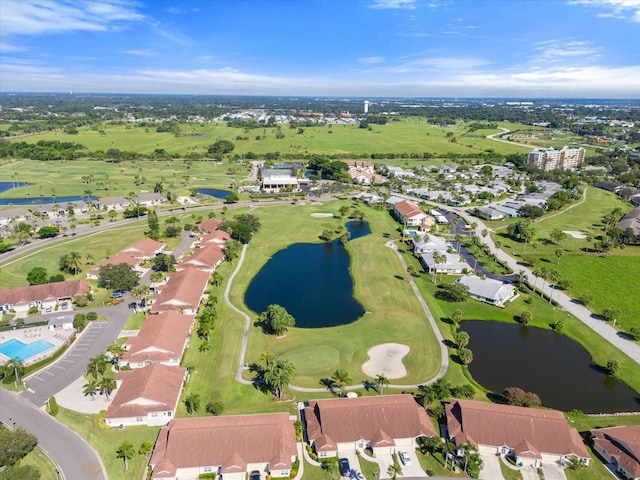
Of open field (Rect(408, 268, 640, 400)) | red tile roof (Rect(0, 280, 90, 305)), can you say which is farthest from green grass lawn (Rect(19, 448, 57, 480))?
open field (Rect(408, 268, 640, 400))

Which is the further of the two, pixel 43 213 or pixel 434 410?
pixel 43 213

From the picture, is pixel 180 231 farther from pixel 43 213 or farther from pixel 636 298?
pixel 636 298

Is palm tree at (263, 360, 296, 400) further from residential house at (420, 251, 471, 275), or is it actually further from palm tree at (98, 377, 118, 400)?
residential house at (420, 251, 471, 275)

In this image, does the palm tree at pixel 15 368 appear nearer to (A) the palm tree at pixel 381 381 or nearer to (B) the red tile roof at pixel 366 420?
(B) the red tile roof at pixel 366 420

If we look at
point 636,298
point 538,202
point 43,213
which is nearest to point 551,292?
point 636,298

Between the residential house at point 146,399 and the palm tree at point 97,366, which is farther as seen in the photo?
the palm tree at point 97,366

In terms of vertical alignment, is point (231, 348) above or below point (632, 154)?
below

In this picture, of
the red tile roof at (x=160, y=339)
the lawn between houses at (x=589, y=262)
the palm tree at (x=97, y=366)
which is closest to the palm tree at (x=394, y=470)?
the red tile roof at (x=160, y=339)
